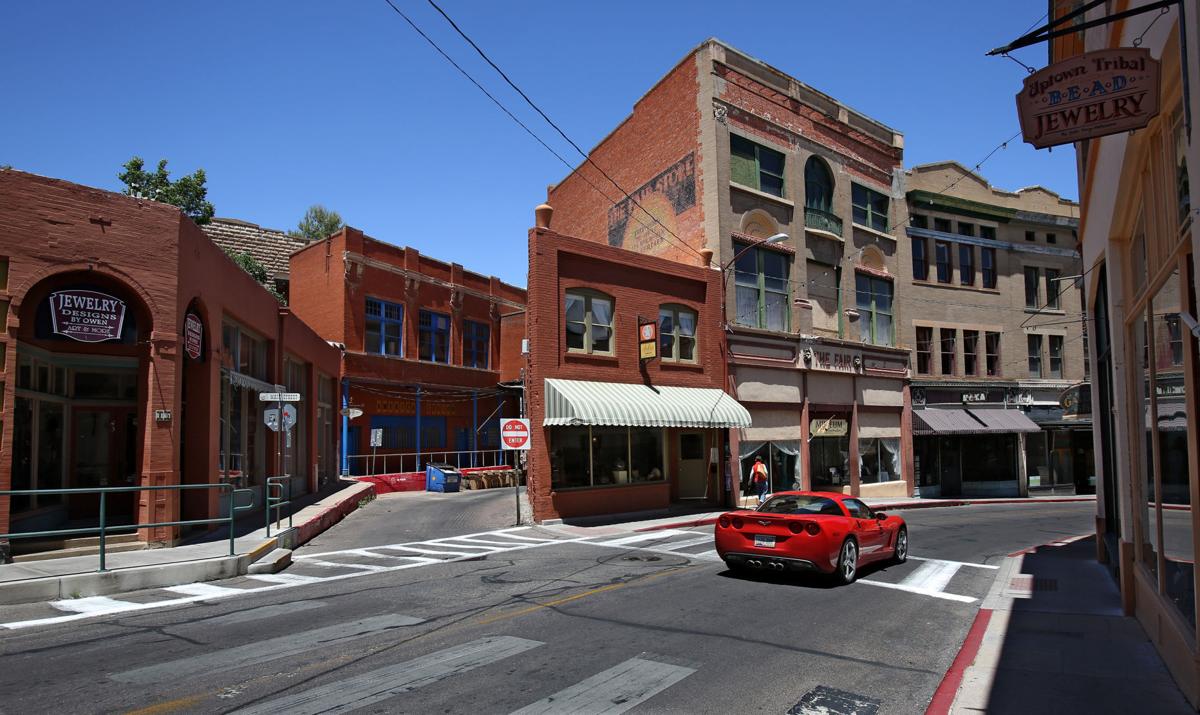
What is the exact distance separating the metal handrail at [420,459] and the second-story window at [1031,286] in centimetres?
2599

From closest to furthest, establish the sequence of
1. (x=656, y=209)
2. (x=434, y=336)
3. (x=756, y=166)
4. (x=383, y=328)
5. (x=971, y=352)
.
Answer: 1. (x=756, y=166)
2. (x=656, y=209)
3. (x=383, y=328)
4. (x=434, y=336)
5. (x=971, y=352)

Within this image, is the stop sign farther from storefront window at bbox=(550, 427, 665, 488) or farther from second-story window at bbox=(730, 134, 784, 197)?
second-story window at bbox=(730, 134, 784, 197)

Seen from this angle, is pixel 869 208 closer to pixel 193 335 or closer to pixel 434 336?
pixel 434 336

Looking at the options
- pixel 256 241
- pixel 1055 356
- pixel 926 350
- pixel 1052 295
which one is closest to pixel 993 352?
pixel 1055 356

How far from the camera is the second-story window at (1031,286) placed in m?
36.8

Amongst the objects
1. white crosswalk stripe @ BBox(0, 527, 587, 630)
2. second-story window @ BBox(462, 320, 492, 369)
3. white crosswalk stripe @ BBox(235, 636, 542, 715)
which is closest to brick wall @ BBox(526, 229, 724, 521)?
white crosswalk stripe @ BBox(0, 527, 587, 630)

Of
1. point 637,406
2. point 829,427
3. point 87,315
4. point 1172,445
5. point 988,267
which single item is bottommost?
point 829,427

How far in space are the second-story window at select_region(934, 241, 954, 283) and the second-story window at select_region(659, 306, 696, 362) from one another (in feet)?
51.4

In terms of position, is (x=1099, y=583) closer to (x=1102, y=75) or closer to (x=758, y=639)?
(x=758, y=639)

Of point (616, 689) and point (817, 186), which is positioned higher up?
point (817, 186)

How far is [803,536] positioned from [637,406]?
1122 cm

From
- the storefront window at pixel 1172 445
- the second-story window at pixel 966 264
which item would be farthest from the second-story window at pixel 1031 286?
the storefront window at pixel 1172 445

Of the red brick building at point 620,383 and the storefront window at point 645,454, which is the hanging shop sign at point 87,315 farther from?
the storefront window at point 645,454

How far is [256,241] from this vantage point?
1748 inches
